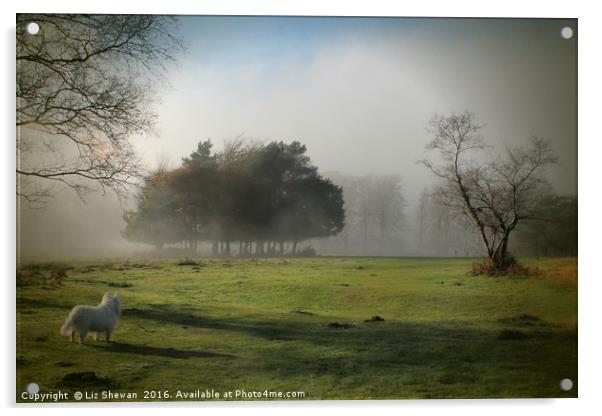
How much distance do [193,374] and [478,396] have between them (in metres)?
2.51

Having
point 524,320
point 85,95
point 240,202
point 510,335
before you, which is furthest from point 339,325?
point 85,95

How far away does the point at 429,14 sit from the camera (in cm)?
514

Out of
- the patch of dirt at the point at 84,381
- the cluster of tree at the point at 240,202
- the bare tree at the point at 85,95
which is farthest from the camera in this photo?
the cluster of tree at the point at 240,202

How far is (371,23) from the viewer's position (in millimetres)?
5145

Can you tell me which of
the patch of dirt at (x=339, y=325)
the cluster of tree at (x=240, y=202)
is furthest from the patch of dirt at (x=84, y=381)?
the patch of dirt at (x=339, y=325)

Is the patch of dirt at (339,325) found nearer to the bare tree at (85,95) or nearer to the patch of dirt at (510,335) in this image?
the patch of dirt at (510,335)

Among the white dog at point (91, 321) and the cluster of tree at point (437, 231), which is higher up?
the cluster of tree at point (437, 231)

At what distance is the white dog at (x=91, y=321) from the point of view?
489cm

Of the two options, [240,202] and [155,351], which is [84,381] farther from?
[240,202]

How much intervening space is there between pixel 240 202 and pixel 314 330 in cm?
135

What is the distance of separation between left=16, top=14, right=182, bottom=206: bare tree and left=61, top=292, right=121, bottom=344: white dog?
104 centimetres

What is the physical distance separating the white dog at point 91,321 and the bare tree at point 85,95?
104cm

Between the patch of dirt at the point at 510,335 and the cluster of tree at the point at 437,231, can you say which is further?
the cluster of tree at the point at 437,231
